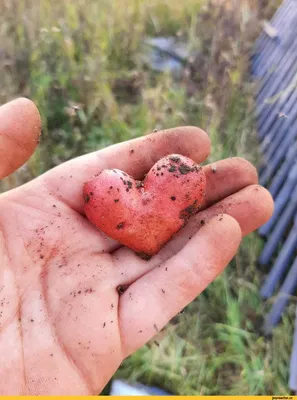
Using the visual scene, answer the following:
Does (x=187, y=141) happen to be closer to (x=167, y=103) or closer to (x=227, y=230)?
(x=227, y=230)

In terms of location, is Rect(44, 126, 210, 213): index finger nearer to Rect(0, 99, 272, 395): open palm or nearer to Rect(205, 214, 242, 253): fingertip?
Rect(0, 99, 272, 395): open palm

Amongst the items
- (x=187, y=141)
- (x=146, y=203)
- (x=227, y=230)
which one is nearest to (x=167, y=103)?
(x=187, y=141)

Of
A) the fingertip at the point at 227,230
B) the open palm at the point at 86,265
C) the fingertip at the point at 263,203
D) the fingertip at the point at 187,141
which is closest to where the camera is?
A: the open palm at the point at 86,265

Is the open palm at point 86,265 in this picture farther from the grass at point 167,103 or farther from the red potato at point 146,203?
the grass at point 167,103

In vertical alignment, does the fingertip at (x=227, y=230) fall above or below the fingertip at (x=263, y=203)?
below

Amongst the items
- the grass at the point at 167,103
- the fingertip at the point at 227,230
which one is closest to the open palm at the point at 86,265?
the fingertip at the point at 227,230

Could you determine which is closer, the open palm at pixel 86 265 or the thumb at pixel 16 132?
the open palm at pixel 86 265

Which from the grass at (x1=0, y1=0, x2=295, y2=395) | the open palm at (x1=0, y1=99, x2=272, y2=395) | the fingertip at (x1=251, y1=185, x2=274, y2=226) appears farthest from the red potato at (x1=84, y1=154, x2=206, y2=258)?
the grass at (x1=0, y1=0, x2=295, y2=395)
